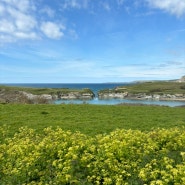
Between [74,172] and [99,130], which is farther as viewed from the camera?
[99,130]

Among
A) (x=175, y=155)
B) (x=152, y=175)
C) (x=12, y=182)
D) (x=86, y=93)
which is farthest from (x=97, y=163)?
(x=86, y=93)

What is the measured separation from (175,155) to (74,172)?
4.59 meters

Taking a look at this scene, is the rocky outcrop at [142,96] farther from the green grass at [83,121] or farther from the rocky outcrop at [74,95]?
the green grass at [83,121]

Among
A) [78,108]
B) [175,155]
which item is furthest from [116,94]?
[175,155]

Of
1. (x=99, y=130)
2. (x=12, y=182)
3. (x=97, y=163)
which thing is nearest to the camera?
(x=12, y=182)

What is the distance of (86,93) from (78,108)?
74.0 meters

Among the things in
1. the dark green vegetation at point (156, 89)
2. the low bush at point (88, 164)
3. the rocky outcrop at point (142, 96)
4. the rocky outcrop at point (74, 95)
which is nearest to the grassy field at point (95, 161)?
the low bush at point (88, 164)

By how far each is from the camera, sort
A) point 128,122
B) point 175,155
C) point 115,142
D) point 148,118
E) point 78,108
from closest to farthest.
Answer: point 115,142 → point 175,155 → point 128,122 → point 148,118 → point 78,108

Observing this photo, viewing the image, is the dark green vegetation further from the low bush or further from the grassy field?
the low bush

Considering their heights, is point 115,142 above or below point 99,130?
above

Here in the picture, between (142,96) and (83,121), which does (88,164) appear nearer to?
(83,121)

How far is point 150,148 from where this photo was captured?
1185 cm

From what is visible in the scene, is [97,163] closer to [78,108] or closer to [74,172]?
[74,172]

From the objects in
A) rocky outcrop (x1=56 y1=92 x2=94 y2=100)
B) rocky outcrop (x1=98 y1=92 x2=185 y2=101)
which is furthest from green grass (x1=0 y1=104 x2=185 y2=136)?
rocky outcrop (x1=56 y1=92 x2=94 y2=100)
